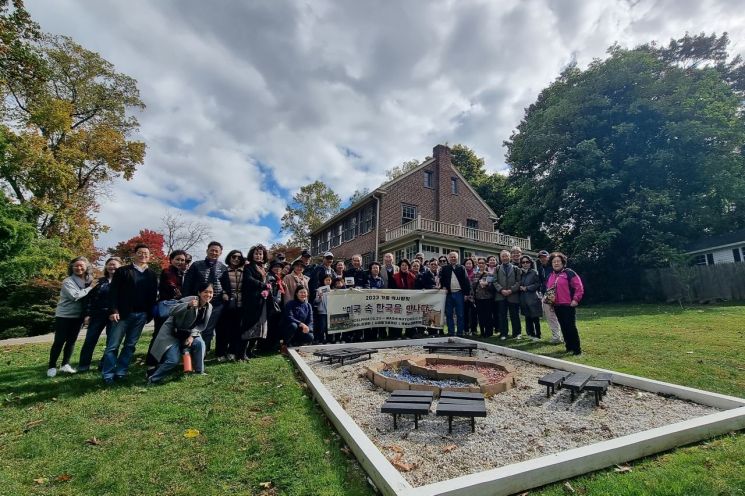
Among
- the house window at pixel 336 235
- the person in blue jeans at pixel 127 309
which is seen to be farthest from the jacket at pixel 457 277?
the house window at pixel 336 235

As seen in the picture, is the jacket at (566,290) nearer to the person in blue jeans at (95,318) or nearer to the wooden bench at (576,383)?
the wooden bench at (576,383)

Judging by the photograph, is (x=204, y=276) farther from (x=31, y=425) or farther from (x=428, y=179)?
(x=428, y=179)

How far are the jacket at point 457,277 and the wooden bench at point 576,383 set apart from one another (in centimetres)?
444

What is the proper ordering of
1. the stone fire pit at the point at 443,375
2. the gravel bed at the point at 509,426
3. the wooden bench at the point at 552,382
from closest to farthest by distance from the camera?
the gravel bed at the point at 509,426 < the wooden bench at the point at 552,382 < the stone fire pit at the point at 443,375

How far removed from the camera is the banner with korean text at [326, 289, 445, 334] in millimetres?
8023

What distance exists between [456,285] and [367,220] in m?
16.8

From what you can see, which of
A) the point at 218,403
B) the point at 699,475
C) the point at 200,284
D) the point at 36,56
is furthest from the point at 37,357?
the point at 36,56

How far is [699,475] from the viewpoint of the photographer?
2.39 meters

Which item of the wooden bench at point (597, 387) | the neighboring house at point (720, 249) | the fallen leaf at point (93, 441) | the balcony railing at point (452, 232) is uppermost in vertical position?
the balcony railing at point (452, 232)

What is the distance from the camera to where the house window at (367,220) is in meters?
24.3

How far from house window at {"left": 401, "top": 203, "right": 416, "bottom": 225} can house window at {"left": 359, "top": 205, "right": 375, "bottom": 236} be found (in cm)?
205

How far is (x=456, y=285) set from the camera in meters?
8.63

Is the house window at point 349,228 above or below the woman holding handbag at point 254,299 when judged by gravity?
above

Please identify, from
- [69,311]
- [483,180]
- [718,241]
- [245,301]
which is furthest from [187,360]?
[483,180]
